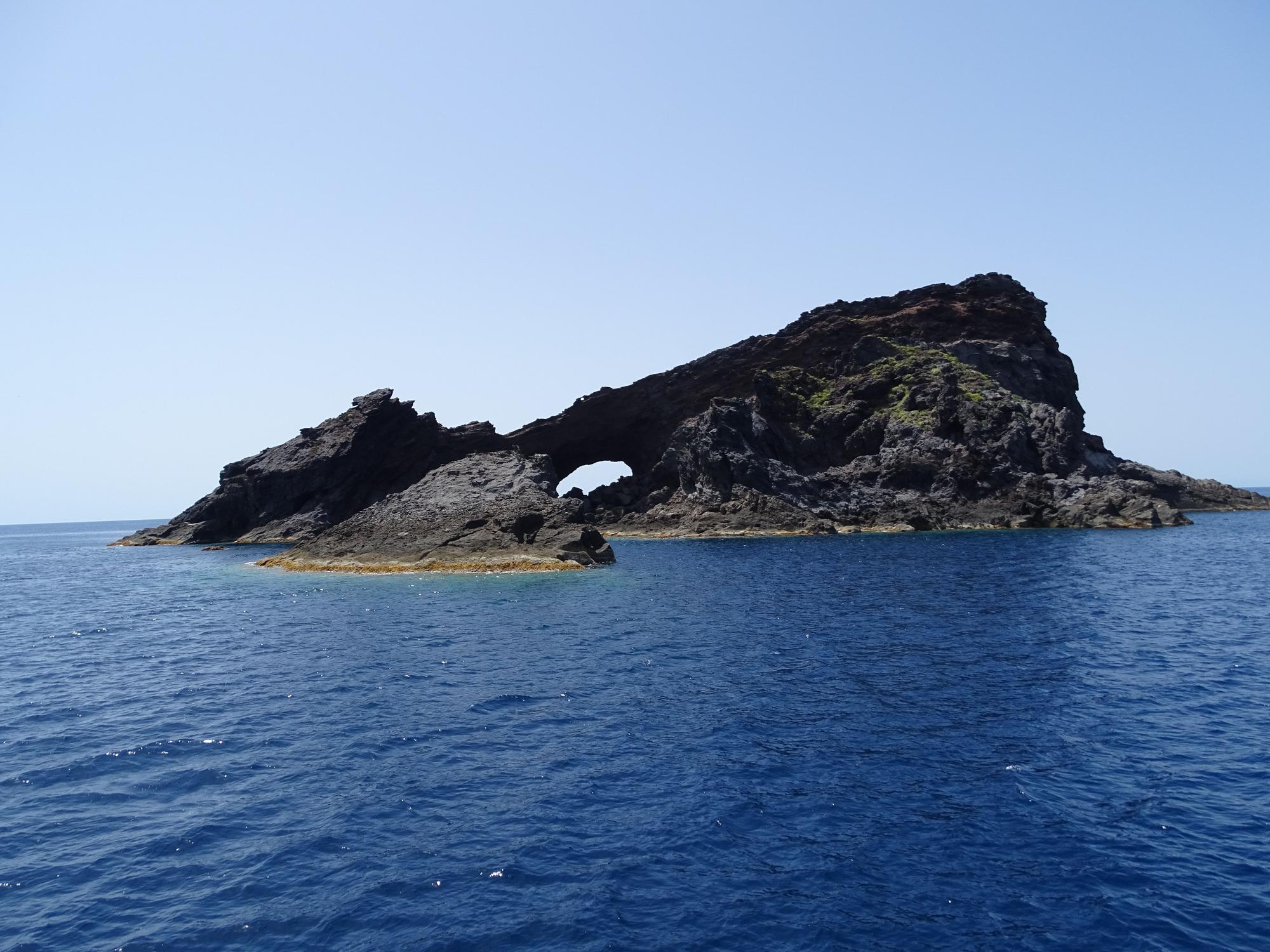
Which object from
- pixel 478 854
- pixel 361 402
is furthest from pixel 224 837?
pixel 361 402

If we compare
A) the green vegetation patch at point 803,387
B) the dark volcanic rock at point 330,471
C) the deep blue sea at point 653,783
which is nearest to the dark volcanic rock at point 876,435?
the green vegetation patch at point 803,387

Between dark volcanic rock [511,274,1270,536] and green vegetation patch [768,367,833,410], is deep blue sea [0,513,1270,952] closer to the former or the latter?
dark volcanic rock [511,274,1270,536]

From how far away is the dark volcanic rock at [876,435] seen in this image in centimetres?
9269

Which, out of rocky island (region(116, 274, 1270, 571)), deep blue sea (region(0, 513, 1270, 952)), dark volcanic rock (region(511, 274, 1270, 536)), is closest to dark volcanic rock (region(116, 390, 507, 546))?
rocky island (region(116, 274, 1270, 571))

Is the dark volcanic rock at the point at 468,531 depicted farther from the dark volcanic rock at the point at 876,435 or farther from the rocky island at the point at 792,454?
the dark volcanic rock at the point at 876,435

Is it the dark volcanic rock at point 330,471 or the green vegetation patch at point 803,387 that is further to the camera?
the green vegetation patch at point 803,387

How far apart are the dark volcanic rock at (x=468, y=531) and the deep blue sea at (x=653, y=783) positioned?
2438 centimetres

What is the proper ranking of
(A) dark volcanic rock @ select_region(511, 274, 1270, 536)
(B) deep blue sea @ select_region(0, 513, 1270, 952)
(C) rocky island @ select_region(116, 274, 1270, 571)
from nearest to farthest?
(B) deep blue sea @ select_region(0, 513, 1270, 952) → (C) rocky island @ select_region(116, 274, 1270, 571) → (A) dark volcanic rock @ select_region(511, 274, 1270, 536)

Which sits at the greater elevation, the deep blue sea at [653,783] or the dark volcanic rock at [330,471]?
the dark volcanic rock at [330,471]

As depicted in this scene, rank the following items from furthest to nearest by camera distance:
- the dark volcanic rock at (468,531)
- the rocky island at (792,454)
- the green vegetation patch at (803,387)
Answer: the green vegetation patch at (803,387)
the rocky island at (792,454)
the dark volcanic rock at (468,531)

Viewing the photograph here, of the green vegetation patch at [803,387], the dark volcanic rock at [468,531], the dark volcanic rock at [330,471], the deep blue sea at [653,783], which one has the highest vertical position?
the green vegetation patch at [803,387]

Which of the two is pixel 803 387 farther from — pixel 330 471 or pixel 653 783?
pixel 653 783

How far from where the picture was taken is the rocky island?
293ft

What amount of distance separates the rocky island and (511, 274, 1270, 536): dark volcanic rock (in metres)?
0.26
